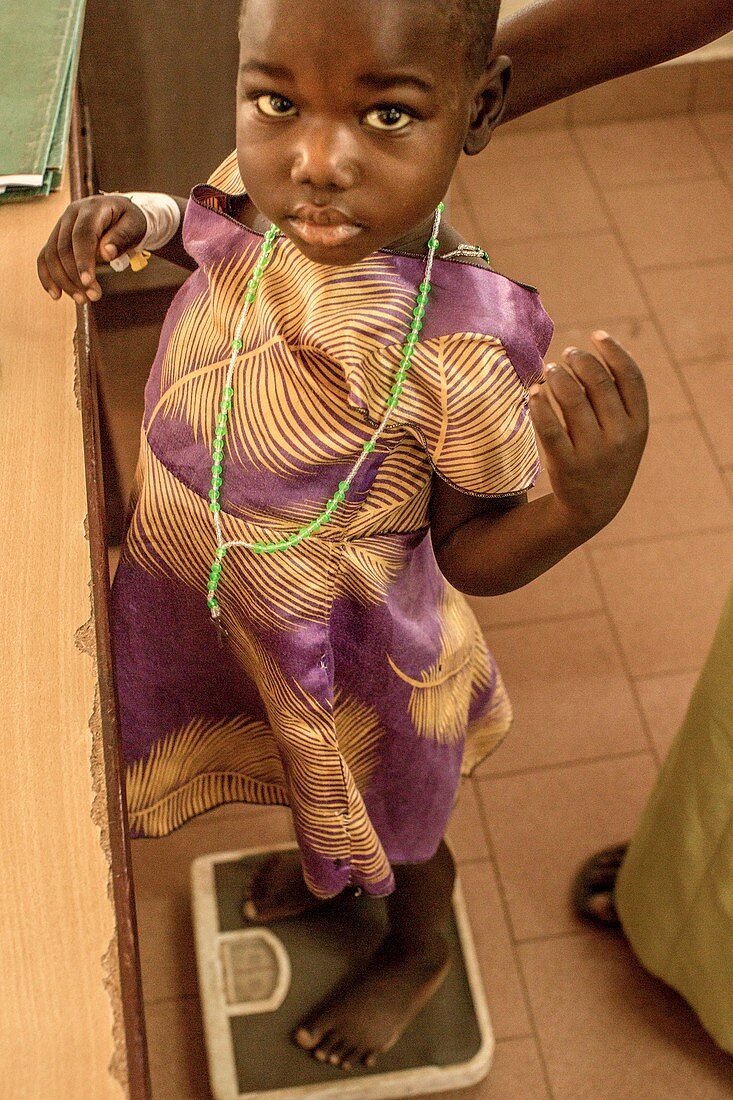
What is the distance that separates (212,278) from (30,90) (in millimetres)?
569

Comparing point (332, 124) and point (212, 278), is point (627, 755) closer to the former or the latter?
point (212, 278)

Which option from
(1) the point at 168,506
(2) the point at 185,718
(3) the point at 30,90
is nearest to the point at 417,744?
(2) the point at 185,718

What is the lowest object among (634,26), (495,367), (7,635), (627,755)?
(627,755)

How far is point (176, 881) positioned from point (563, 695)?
0.70m

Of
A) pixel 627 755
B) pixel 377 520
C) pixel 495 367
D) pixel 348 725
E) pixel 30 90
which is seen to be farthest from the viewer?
pixel 627 755

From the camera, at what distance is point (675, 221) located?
290 centimetres

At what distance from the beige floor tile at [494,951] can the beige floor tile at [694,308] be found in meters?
1.27

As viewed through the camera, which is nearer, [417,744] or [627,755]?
[417,744]

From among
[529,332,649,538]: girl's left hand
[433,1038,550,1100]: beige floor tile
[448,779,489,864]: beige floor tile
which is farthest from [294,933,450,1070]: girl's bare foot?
[529,332,649,538]: girl's left hand

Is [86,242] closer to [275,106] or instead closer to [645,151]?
[275,106]

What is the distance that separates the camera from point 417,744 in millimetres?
1207

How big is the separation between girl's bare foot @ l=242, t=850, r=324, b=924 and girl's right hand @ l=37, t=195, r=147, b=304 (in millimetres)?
958

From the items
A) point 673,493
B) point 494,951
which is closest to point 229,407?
point 494,951

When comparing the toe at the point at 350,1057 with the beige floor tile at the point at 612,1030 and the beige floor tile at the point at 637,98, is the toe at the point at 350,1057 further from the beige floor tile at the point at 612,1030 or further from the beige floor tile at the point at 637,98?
the beige floor tile at the point at 637,98
